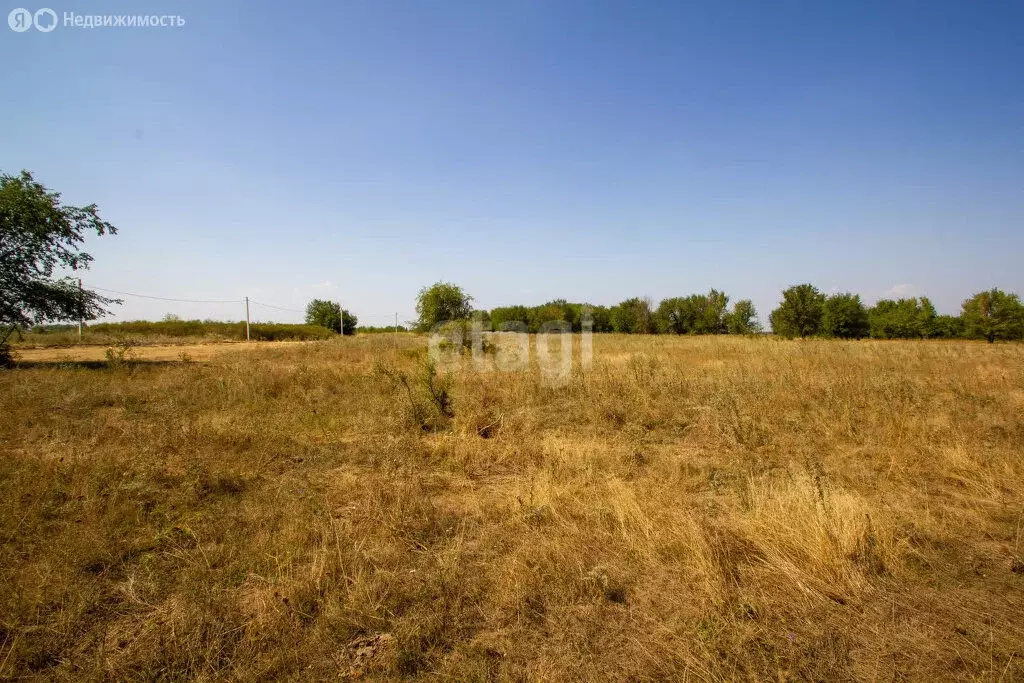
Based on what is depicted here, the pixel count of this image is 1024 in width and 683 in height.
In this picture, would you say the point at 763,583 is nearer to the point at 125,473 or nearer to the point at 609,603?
the point at 609,603

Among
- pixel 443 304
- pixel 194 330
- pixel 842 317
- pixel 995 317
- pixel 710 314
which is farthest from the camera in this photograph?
pixel 710 314

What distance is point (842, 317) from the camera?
36812 mm

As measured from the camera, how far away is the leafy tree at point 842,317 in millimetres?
36406

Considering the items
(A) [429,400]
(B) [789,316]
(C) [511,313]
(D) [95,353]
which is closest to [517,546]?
(A) [429,400]

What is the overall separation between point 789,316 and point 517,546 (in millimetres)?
39973

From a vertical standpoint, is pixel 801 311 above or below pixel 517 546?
above

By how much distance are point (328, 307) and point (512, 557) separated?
6739 centimetres

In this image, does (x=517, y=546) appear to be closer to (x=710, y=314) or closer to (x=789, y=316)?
(x=789, y=316)

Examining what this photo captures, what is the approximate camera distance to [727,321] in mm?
53750

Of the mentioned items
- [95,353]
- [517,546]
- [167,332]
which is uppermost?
[167,332]

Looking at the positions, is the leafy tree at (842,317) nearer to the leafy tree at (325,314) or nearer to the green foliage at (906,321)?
the green foliage at (906,321)

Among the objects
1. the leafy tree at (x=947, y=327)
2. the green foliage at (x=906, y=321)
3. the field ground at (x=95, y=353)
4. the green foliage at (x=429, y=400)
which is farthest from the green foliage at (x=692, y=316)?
the green foliage at (x=429, y=400)

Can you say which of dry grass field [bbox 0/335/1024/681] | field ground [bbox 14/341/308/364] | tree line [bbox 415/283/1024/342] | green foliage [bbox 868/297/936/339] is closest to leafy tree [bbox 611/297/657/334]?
tree line [bbox 415/283/1024/342]

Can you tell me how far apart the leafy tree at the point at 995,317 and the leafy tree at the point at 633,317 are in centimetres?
2828
